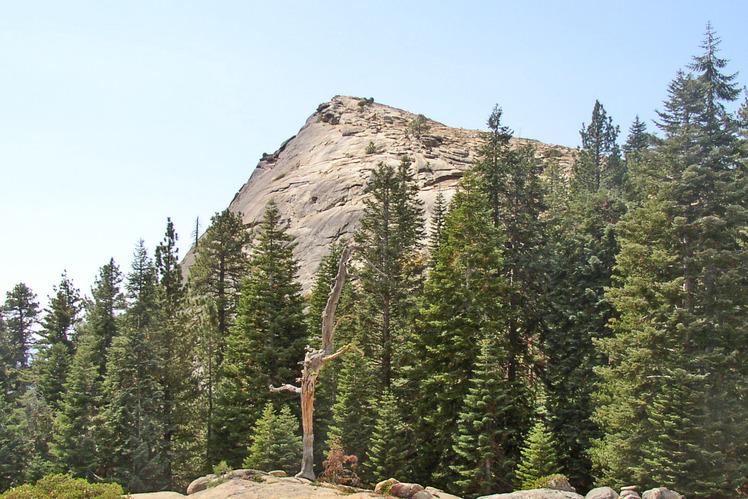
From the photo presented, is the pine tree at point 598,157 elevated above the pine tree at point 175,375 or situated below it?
above

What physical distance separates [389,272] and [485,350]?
10.1 m

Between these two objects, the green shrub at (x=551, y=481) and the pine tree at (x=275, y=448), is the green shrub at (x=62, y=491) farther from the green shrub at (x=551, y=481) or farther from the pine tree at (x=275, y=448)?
the green shrub at (x=551, y=481)

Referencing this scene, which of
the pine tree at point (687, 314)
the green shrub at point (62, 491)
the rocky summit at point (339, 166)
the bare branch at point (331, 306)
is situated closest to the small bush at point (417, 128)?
the rocky summit at point (339, 166)

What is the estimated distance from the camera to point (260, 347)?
32125 millimetres

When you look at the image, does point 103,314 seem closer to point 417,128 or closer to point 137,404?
point 137,404

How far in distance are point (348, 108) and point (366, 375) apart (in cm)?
10550

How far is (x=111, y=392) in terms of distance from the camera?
100 ft

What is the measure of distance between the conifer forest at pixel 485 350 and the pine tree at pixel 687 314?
0.27 feet

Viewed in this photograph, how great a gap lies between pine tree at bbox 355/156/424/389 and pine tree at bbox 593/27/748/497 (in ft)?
37.2

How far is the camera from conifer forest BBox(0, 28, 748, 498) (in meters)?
20.5

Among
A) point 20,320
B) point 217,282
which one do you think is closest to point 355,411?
point 217,282

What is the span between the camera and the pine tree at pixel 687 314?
1936 centimetres

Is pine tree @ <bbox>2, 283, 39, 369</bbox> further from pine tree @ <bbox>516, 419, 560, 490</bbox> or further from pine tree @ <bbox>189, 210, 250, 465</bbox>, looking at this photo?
pine tree @ <bbox>516, 419, 560, 490</bbox>

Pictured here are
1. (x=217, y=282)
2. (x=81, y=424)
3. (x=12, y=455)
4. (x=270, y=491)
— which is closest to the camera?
(x=270, y=491)
